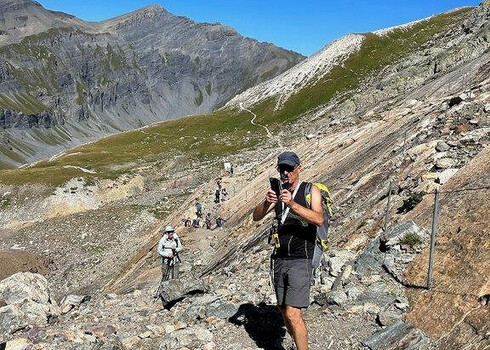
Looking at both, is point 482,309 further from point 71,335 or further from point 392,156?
point 392,156

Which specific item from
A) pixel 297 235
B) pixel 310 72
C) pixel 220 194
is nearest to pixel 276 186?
pixel 297 235

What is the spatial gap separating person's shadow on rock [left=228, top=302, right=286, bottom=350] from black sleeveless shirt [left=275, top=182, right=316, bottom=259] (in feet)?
9.10

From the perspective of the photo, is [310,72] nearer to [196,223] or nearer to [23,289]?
[196,223]

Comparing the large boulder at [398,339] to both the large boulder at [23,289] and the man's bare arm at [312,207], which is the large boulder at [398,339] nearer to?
the man's bare arm at [312,207]

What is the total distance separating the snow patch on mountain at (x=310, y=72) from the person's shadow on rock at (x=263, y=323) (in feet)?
389

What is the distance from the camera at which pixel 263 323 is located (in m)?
10.9

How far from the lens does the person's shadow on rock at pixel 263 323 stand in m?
10.1

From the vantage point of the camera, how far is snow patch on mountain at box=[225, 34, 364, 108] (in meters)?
135

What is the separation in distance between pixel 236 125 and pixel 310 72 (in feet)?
104

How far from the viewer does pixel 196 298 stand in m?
13.0

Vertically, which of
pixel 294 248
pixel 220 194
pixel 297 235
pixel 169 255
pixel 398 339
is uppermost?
pixel 297 235

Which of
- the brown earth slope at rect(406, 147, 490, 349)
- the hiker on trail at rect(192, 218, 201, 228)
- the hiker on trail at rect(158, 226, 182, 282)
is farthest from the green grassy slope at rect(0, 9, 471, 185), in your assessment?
the brown earth slope at rect(406, 147, 490, 349)

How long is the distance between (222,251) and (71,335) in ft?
46.0

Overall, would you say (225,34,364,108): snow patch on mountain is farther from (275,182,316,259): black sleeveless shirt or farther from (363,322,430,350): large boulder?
(275,182,316,259): black sleeveless shirt
